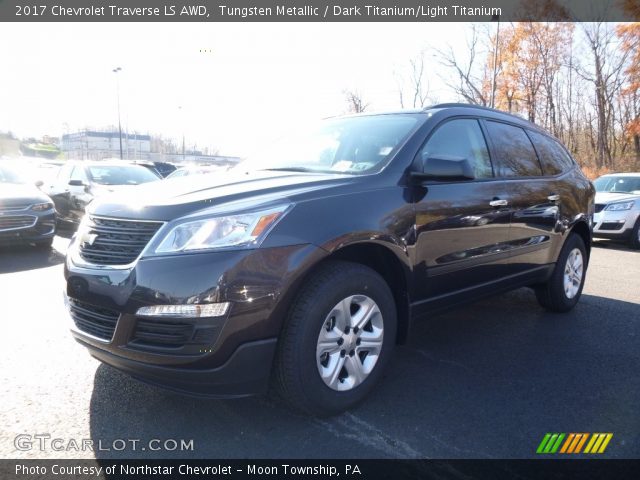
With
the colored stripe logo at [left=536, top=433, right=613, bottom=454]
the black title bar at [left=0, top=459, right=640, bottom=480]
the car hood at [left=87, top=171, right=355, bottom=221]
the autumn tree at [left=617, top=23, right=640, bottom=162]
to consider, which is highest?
the autumn tree at [left=617, top=23, right=640, bottom=162]

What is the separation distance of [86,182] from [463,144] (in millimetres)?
8071

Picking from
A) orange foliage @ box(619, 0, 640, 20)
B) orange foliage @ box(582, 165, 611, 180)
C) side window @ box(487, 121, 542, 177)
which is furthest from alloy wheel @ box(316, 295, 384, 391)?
orange foliage @ box(619, 0, 640, 20)

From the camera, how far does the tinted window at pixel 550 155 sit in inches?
179

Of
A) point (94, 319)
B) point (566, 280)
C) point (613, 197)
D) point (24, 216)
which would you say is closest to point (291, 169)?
point (94, 319)

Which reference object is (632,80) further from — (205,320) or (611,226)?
(205,320)

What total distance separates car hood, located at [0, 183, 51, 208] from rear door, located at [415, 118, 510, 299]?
679cm

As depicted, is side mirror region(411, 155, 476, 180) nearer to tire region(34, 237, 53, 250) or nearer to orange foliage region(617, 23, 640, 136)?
tire region(34, 237, 53, 250)

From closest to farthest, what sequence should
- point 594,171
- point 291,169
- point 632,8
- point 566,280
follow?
1. point 291,169
2. point 566,280
3. point 632,8
4. point 594,171

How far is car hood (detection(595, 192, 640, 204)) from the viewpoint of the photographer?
9.88 metres

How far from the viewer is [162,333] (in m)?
2.32

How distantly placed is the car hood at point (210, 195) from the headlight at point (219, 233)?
0.07 m

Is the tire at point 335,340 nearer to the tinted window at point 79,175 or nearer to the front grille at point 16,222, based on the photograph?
the front grille at point 16,222

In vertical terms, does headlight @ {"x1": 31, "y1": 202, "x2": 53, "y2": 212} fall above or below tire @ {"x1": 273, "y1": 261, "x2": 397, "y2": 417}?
above

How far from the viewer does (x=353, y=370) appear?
2748 mm
